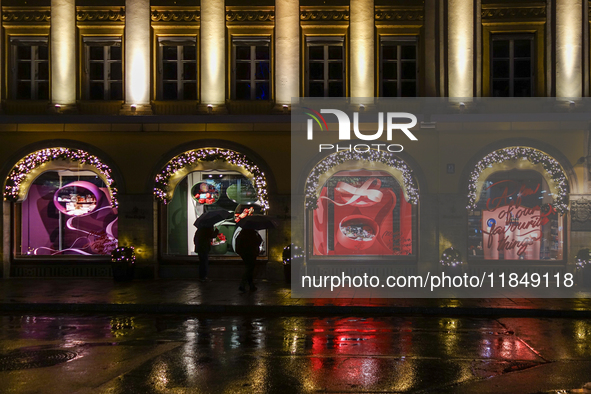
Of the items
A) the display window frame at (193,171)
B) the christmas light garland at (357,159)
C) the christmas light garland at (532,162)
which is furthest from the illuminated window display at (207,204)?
the christmas light garland at (532,162)

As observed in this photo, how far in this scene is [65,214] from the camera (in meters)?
18.3

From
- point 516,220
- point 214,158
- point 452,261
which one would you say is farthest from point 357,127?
point 516,220

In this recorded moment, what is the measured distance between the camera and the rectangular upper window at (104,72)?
17922 mm

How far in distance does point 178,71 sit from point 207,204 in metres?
3.91

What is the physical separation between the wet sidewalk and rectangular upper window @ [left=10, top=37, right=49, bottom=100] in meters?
5.99

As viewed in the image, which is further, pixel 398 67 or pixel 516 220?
pixel 398 67

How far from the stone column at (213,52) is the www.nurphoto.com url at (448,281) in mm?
5755

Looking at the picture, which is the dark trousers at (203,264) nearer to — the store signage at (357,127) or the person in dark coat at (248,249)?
the person in dark coat at (248,249)

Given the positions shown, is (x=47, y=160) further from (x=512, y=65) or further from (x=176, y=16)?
(x=512, y=65)

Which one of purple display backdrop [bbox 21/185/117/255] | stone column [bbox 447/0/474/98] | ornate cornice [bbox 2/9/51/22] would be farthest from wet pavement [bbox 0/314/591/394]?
ornate cornice [bbox 2/9/51/22]

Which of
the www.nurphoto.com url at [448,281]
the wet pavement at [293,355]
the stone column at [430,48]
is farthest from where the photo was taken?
the stone column at [430,48]

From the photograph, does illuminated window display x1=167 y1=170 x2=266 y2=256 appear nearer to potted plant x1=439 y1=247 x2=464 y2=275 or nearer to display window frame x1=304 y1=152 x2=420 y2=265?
display window frame x1=304 y1=152 x2=420 y2=265

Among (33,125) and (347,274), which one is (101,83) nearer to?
(33,125)

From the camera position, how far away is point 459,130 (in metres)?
17.0
